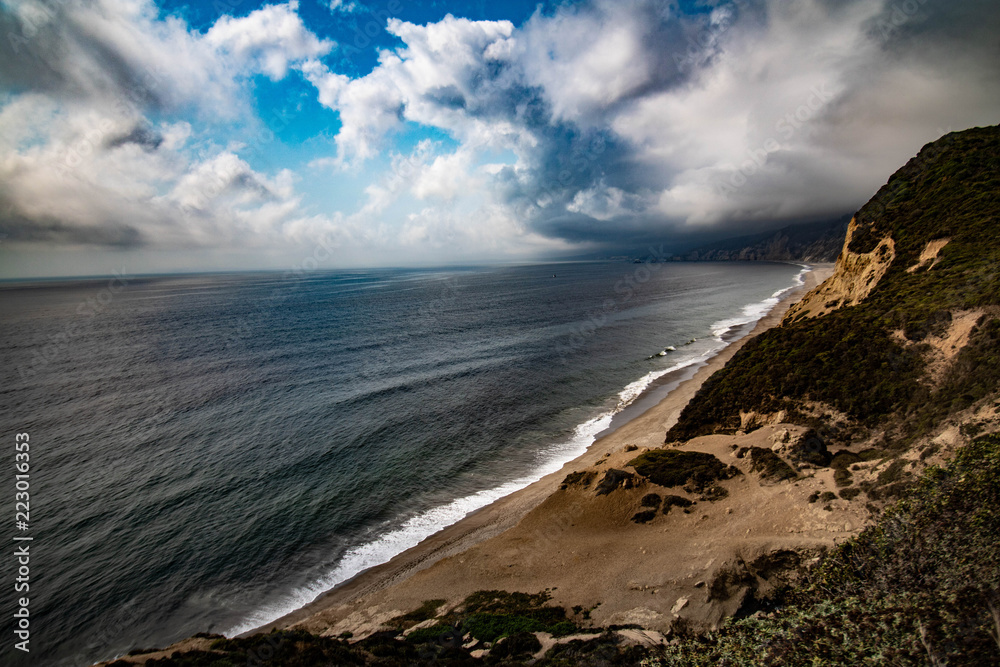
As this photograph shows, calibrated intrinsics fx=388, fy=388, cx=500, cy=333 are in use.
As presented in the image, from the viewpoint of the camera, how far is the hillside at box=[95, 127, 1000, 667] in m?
9.36

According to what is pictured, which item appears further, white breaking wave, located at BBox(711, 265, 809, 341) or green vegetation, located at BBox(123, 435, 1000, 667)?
white breaking wave, located at BBox(711, 265, 809, 341)

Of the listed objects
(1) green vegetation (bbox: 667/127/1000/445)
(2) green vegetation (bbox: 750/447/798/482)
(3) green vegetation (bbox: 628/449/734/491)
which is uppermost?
(1) green vegetation (bbox: 667/127/1000/445)

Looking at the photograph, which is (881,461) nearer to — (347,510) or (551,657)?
(551,657)

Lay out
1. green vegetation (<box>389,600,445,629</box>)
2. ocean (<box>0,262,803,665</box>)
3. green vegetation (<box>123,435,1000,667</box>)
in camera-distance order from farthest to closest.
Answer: ocean (<box>0,262,803,665</box>)
green vegetation (<box>389,600,445,629</box>)
green vegetation (<box>123,435,1000,667</box>)

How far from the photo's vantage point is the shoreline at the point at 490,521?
67.4 feet

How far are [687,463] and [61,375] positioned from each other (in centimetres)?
7882

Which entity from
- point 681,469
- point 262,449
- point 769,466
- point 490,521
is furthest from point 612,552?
point 262,449

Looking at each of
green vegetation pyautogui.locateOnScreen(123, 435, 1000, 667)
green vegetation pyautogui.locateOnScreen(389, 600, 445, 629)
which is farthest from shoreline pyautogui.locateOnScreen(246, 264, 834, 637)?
green vegetation pyautogui.locateOnScreen(123, 435, 1000, 667)

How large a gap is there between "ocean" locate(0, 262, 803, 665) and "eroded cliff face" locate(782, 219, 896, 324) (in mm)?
17889

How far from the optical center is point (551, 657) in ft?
42.4

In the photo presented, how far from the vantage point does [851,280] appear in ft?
114

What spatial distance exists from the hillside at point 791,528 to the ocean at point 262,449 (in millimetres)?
5577

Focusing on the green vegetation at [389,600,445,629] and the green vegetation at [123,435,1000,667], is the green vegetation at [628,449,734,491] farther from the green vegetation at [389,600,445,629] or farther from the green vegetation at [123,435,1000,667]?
the green vegetation at [389,600,445,629]

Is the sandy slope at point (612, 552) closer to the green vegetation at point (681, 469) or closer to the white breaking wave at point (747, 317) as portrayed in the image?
the green vegetation at point (681, 469)
